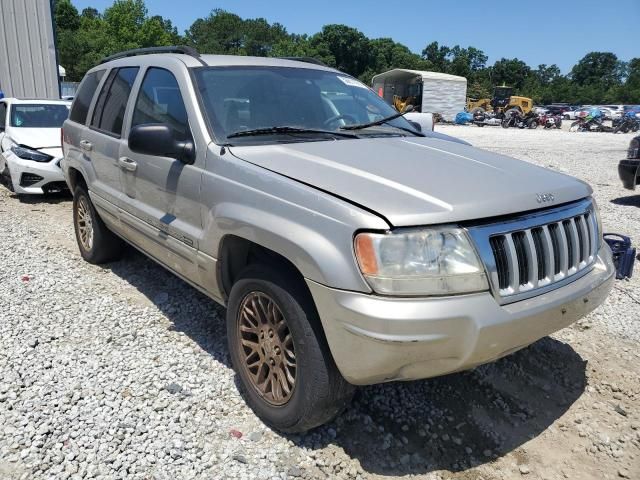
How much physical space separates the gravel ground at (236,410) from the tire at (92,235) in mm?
809

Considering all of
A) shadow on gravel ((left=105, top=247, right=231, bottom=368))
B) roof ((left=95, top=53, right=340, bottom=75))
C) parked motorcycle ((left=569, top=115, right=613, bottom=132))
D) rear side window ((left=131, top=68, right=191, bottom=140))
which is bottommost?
shadow on gravel ((left=105, top=247, right=231, bottom=368))

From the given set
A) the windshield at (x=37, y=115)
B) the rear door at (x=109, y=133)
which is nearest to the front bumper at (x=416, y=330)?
the rear door at (x=109, y=133)

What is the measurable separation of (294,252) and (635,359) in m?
2.65

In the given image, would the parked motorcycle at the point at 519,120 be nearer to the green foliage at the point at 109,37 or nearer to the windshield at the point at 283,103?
the windshield at the point at 283,103

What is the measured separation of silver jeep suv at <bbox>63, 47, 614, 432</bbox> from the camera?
2.16 metres

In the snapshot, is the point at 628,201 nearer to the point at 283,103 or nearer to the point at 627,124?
the point at 283,103

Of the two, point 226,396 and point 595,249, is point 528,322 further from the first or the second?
point 226,396

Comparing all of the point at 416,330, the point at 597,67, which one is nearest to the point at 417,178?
the point at 416,330

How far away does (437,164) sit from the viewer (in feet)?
9.23

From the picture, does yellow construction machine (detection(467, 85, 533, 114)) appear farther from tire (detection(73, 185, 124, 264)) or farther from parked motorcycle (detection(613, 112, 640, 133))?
tire (detection(73, 185, 124, 264))

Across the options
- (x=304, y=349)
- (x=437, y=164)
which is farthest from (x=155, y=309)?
(x=437, y=164)

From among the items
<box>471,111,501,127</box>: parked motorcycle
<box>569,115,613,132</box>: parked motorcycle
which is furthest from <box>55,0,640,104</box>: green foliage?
<box>569,115,613,132</box>: parked motorcycle

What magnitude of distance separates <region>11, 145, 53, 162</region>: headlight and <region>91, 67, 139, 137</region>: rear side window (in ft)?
13.5

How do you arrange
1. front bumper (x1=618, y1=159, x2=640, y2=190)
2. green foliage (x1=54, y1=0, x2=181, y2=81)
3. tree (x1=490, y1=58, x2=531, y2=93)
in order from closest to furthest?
front bumper (x1=618, y1=159, x2=640, y2=190) → green foliage (x1=54, y1=0, x2=181, y2=81) → tree (x1=490, y1=58, x2=531, y2=93)
